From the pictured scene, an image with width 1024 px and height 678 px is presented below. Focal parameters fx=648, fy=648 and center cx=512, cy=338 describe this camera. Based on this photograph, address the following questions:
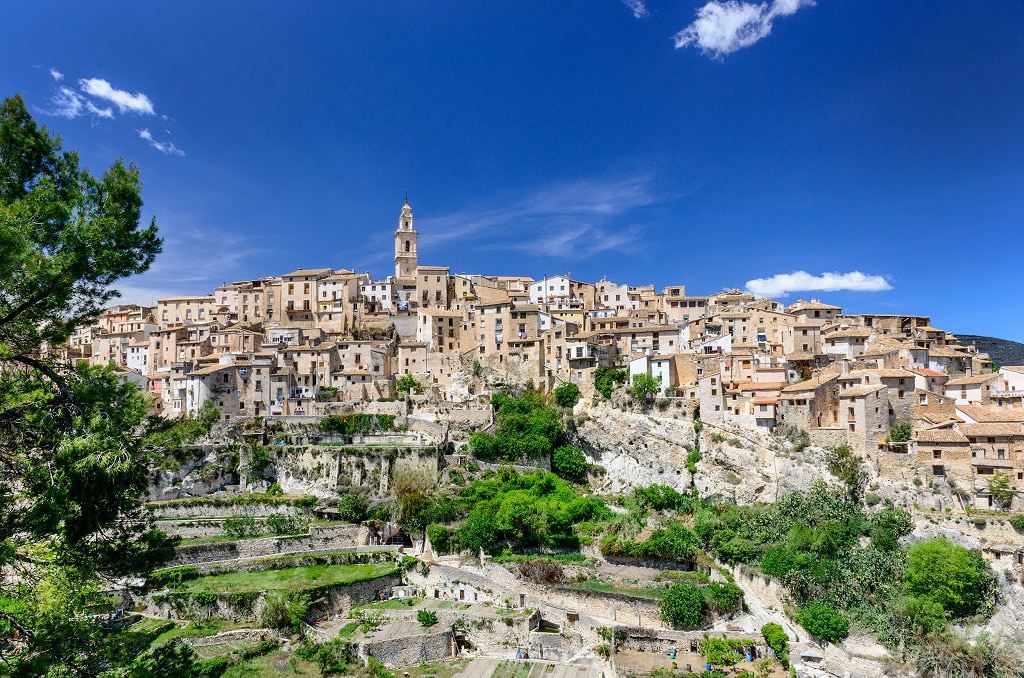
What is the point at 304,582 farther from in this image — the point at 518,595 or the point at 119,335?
the point at 119,335

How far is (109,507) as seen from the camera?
9.23 metres

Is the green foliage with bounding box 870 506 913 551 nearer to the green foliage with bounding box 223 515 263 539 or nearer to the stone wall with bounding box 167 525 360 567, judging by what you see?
the stone wall with bounding box 167 525 360 567

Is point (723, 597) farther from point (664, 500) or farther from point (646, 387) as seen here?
point (646, 387)

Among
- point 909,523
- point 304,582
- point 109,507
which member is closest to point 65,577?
point 109,507

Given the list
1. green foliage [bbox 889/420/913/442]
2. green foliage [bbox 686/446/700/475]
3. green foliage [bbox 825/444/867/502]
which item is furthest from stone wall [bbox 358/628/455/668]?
green foliage [bbox 889/420/913/442]

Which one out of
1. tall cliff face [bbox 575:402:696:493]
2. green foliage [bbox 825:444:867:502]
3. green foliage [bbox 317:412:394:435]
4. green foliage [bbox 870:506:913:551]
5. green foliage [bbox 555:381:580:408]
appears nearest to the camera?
green foliage [bbox 870:506:913:551]

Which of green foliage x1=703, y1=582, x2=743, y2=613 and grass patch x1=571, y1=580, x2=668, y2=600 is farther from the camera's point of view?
grass patch x1=571, y1=580, x2=668, y2=600

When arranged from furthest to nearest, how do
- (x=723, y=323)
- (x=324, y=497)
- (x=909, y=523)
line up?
(x=723, y=323) < (x=324, y=497) < (x=909, y=523)

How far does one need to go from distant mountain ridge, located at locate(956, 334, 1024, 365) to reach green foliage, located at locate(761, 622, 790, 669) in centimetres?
3924

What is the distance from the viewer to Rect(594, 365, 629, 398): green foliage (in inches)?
1583

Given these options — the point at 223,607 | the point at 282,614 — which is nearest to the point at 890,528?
the point at 282,614

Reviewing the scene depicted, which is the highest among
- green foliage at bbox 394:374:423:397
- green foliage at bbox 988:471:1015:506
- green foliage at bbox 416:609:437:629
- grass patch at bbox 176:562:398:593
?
green foliage at bbox 394:374:423:397

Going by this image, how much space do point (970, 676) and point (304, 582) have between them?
24.3 m

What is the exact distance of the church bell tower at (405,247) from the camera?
218ft
